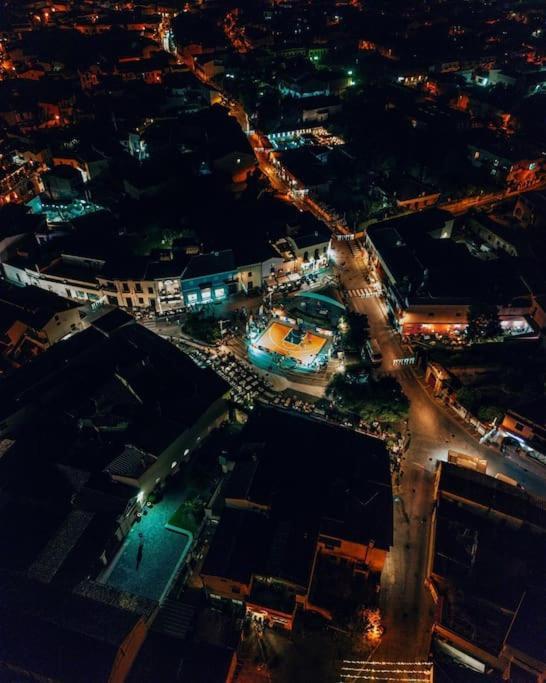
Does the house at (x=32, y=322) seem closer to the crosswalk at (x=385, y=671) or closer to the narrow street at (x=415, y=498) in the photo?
the narrow street at (x=415, y=498)

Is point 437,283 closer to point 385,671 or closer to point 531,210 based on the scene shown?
point 531,210

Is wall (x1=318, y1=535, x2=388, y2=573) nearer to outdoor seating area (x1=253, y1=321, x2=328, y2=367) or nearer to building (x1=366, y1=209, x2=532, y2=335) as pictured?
outdoor seating area (x1=253, y1=321, x2=328, y2=367)

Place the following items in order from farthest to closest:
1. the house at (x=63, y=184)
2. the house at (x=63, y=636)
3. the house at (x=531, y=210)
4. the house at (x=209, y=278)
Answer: the house at (x=63, y=184) → the house at (x=531, y=210) → the house at (x=209, y=278) → the house at (x=63, y=636)

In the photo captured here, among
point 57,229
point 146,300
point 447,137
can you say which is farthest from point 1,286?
point 447,137

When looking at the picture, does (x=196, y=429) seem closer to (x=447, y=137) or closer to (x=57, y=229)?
(x=57, y=229)

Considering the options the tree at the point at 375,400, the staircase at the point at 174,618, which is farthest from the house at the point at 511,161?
the staircase at the point at 174,618

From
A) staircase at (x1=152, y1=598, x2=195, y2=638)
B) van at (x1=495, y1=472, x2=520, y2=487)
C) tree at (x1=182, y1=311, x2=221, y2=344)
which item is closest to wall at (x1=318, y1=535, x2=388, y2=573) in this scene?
staircase at (x1=152, y1=598, x2=195, y2=638)

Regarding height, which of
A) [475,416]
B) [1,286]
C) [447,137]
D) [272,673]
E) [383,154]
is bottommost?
[272,673]
